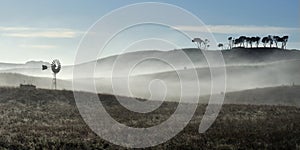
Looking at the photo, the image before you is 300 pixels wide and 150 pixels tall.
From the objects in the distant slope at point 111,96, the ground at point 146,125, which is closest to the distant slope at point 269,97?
the distant slope at point 111,96

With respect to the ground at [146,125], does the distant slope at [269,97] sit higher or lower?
higher

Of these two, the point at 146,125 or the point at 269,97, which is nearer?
the point at 146,125

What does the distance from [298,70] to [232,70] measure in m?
25.9

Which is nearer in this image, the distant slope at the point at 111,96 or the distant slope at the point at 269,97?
the distant slope at the point at 111,96

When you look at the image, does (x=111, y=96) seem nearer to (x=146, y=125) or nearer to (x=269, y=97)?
(x=146, y=125)

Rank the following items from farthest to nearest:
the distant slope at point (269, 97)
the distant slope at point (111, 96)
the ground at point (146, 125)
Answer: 1. the distant slope at point (269, 97)
2. the distant slope at point (111, 96)
3. the ground at point (146, 125)

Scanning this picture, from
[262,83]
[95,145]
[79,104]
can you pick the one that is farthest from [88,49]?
[262,83]

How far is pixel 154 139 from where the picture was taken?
93.8ft

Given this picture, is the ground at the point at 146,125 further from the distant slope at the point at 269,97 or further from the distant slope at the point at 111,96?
the distant slope at the point at 269,97

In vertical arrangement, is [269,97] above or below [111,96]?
below

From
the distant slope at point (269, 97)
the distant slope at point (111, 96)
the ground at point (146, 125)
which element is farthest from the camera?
the distant slope at point (269, 97)

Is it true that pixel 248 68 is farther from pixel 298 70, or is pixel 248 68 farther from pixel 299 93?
pixel 299 93

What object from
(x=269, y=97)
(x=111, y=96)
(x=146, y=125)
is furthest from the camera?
(x=269, y=97)

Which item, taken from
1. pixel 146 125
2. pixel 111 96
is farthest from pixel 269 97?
pixel 146 125
